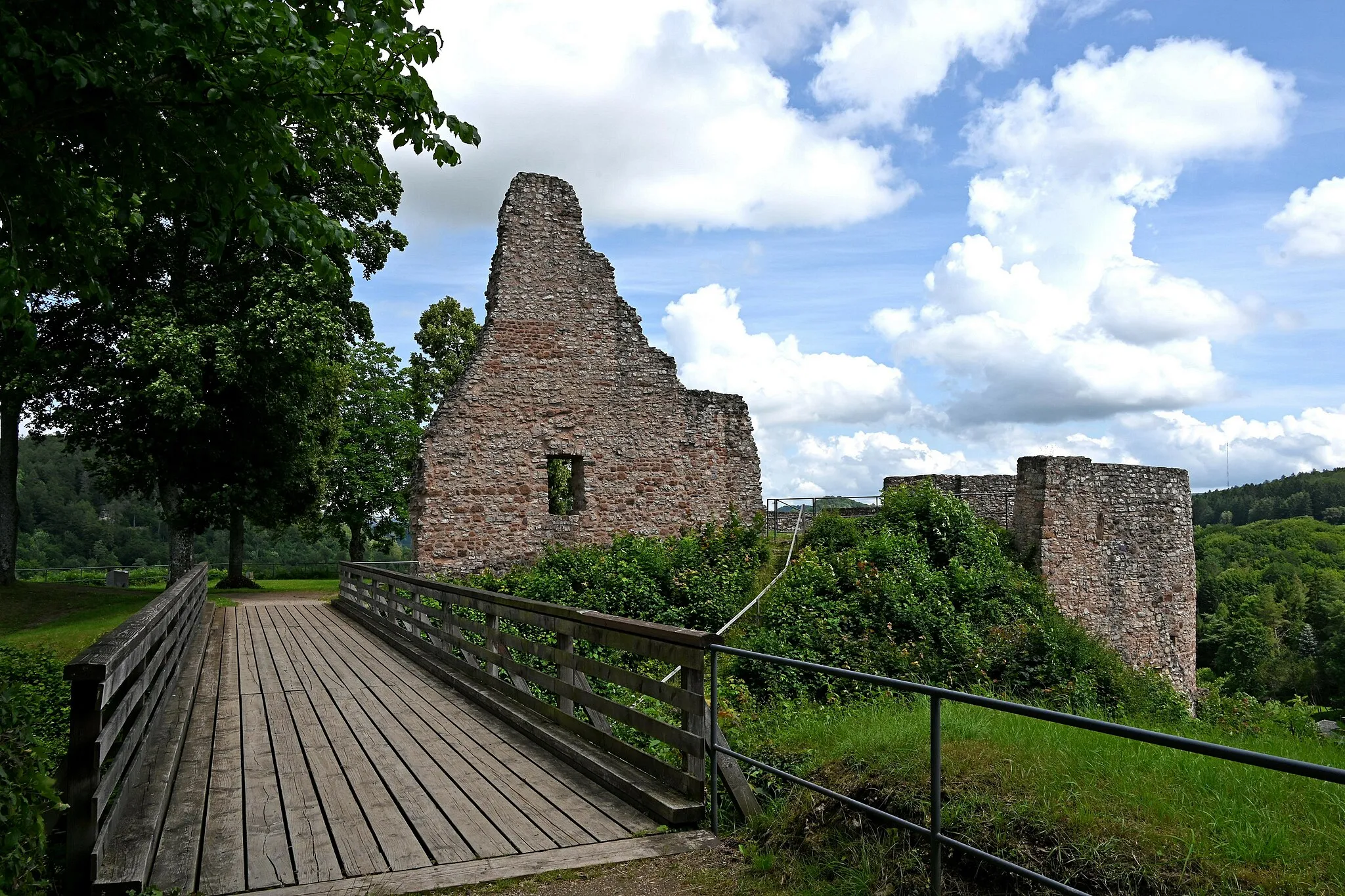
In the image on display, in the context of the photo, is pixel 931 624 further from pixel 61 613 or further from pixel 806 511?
pixel 61 613

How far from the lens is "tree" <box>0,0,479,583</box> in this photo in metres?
4.72

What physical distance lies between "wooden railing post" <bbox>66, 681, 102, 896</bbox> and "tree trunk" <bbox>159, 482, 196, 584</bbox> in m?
18.1

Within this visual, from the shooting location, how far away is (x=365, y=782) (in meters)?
5.51

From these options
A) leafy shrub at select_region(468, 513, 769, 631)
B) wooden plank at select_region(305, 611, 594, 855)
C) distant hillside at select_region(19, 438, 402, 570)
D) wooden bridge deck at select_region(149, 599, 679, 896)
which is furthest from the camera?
distant hillside at select_region(19, 438, 402, 570)

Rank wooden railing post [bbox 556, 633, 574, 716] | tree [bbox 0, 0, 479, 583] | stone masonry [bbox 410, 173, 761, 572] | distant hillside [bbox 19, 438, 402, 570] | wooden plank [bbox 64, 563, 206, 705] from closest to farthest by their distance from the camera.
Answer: wooden plank [bbox 64, 563, 206, 705] → tree [bbox 0, 0, 479, 583] → wooden railing post [bbox 556, 633, 574, 716] → stone masonry [bbox 410, 173, 761, 572] → distant hillside [bbox 19, 438, 402, 570]

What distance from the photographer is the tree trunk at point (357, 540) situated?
102ft

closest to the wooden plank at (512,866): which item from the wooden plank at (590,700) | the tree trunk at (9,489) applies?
the wooden plank at (590,700)

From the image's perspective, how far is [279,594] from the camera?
24547mm

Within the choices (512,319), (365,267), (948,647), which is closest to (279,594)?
(365,267)

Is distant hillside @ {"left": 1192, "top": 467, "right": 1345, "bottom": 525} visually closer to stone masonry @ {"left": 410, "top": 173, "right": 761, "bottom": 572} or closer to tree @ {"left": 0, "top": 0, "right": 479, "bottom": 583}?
stone masonry @ {"left": 410, "top": 173, "right": 761, "bottom": 572}

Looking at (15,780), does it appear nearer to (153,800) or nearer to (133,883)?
(133,883)

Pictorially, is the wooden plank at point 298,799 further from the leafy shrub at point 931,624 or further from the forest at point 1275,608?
the forest at point 1275,608

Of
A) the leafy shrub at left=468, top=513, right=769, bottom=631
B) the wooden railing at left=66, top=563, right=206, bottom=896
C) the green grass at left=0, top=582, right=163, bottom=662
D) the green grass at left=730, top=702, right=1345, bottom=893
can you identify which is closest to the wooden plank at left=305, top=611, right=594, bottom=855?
the green grass at left=730, top=702, right=1345, bottom=893

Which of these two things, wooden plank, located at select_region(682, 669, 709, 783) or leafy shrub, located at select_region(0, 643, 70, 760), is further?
leafy shrub, located at select_region(0, 643, 70, 760)
